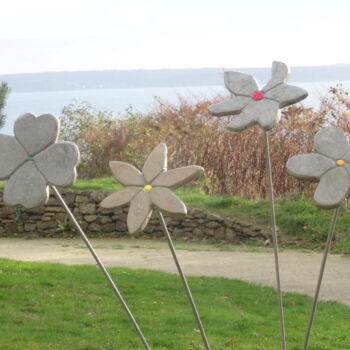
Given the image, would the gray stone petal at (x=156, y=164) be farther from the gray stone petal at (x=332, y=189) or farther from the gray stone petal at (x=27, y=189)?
the gray stone petal at (x=332, y=189)

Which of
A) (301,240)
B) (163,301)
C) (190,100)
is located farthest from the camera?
(190,100)

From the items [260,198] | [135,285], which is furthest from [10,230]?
[135,285]

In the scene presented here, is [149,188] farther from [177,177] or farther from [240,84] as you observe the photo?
[240,84]

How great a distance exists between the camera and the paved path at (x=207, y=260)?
28.4ft

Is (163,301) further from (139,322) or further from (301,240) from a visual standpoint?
(301,240)

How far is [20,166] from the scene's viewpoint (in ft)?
11.5

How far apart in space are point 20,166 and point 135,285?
15.4ft

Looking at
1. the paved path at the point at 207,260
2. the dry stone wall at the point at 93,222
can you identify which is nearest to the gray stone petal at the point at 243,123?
the paved path at the point at 207,260

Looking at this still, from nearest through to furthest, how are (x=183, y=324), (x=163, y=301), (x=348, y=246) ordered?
(x=183, y=324) → (x=163, y=301) → (x=348, y=246)

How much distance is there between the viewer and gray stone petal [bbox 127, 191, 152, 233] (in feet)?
10.9

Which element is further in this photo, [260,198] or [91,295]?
[260,198]

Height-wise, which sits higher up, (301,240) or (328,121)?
(328,121)

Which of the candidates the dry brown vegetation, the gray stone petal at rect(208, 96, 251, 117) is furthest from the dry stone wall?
the gray stone petal at rect(208, 96, 251, 117)

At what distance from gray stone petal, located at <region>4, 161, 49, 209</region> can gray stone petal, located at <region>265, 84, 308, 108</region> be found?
1.02m
